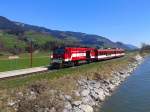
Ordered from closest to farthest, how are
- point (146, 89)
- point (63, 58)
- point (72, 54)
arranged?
point (146, 89), point (63, 58), point (72, 54)

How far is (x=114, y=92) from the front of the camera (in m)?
44.7

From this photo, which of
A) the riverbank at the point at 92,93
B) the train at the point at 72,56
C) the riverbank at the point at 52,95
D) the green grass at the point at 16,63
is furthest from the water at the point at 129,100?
the green grass at the point at 16,63

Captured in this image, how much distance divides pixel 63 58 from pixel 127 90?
13.7m

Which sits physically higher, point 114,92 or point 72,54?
point 72,54

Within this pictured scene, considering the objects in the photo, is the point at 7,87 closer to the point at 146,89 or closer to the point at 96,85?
the point at 96,85

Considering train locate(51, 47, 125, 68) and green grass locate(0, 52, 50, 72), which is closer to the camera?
train locate(51, 47, 125, 68)

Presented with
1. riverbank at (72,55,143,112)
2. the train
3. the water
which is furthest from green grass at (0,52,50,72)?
the water

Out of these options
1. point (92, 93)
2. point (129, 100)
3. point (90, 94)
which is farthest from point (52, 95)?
point (129, 100)

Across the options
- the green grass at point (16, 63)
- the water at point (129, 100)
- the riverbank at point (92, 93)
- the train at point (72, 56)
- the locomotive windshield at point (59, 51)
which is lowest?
the water at point (129, 100)

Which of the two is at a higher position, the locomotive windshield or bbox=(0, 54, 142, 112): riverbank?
the locomotive windshield

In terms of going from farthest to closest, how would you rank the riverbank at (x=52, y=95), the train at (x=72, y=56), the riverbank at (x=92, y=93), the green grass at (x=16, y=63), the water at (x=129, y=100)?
the green grass at (x=16, y=63) < the train at (x=72, y=56) < the water at (x=129, y=100) < the riverbank at (x=92, y=93) < the riverbank at (x=52, y=95)

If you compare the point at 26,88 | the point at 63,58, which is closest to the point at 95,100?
the point at 26,88

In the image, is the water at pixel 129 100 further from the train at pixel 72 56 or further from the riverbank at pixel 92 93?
the train at pixel 72 56

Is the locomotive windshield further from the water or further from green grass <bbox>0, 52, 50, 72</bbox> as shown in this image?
the water
